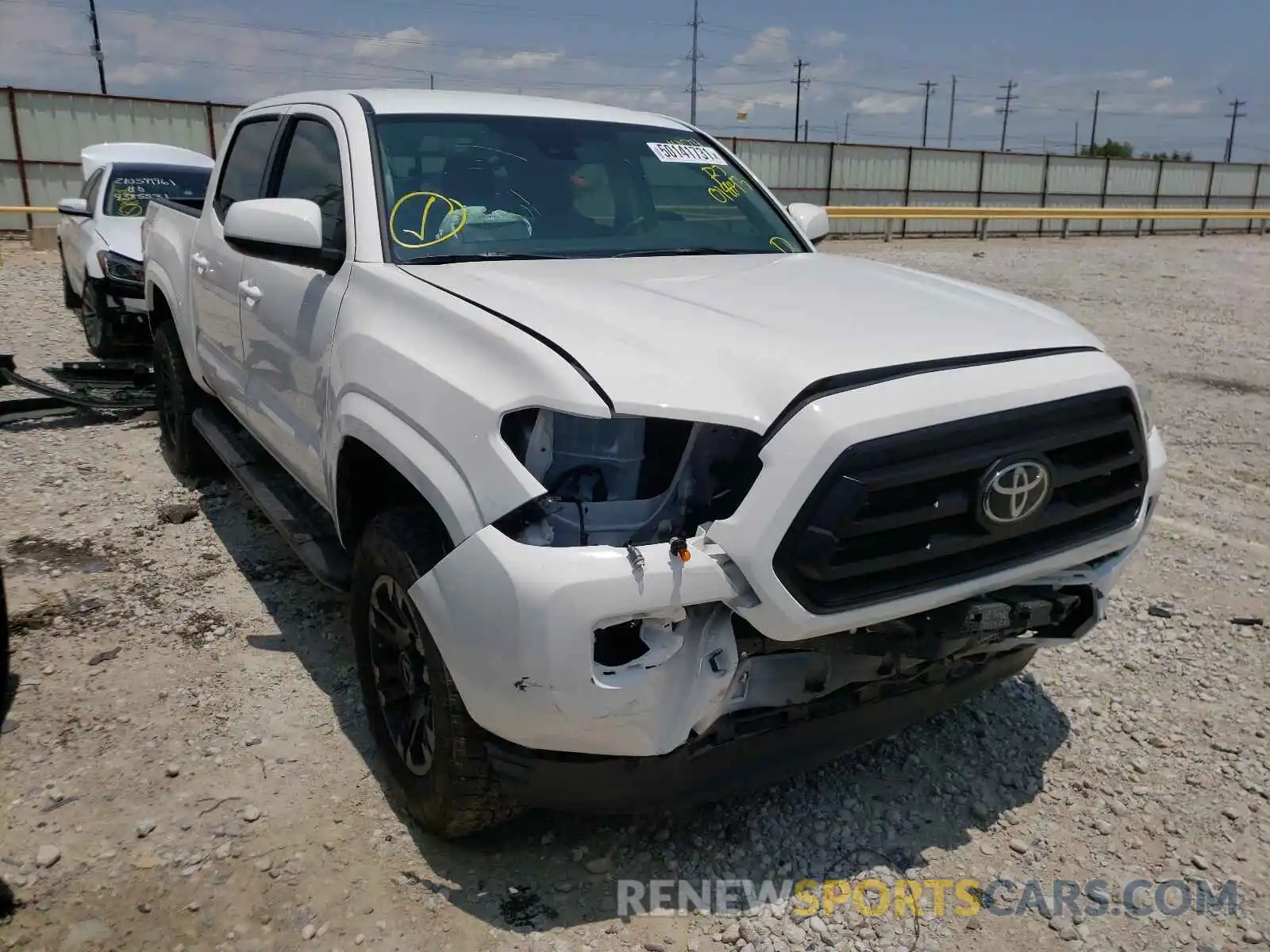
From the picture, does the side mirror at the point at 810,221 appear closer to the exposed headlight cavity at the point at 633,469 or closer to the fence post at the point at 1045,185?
the exposed headlight cavity at the point at 633,469

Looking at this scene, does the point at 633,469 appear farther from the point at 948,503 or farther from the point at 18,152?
the point at 18,152

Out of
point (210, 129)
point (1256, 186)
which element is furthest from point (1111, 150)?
point (210, 129)

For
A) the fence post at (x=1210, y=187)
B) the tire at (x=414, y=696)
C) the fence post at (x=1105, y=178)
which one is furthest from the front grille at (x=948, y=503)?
the fence post at (x=1210, y=187)

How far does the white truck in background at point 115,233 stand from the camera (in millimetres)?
8438

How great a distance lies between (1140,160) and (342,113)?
36567 millimetres

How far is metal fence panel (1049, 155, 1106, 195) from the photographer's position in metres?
32.6

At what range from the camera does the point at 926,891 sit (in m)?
2.65

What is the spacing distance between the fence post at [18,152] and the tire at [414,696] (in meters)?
21.6

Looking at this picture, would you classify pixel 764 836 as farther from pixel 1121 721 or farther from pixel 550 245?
pixel 550 245

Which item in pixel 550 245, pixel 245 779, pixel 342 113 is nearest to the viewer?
pixel 245 779

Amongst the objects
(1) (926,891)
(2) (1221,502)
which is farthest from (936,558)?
(2) (1221,502)

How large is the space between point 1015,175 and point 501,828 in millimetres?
33314

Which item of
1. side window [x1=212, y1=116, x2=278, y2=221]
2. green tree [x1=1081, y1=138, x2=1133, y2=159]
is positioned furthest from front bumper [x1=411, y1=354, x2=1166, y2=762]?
green tree [x1=1081, y1=138, x2=1133, y2=159]

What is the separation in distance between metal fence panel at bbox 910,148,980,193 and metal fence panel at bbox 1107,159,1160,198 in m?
6.04
